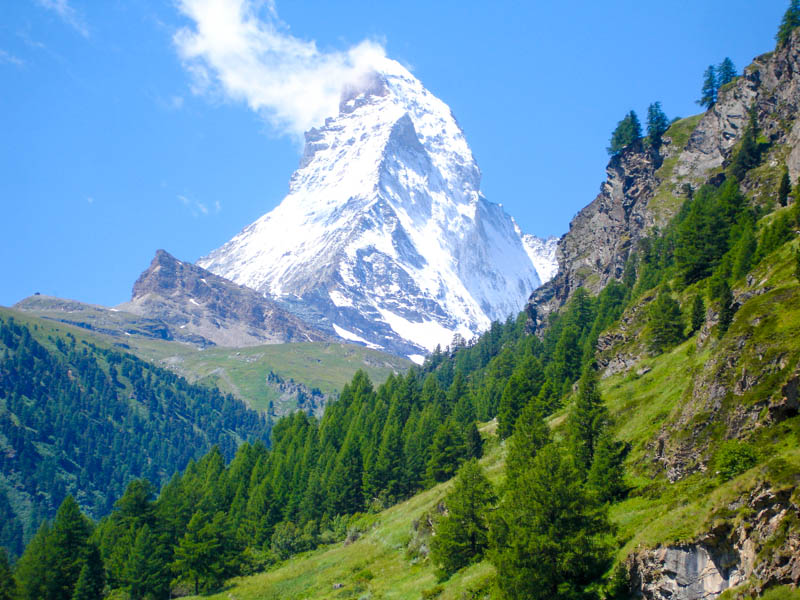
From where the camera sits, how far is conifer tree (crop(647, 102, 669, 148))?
160m

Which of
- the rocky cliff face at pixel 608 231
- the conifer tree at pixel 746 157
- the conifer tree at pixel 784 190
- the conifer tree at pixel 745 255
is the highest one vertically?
the rocky cliff face at pixel 608 231

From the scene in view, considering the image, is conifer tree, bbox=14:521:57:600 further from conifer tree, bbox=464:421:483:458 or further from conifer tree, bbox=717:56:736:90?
conifer tree, bbox=717:56:736:90

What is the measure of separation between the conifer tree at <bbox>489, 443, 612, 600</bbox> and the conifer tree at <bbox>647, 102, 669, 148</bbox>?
460 feet

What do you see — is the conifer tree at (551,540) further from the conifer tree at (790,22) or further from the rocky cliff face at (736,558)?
the conifer tree at (790,22)

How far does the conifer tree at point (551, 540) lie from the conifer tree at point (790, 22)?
126095 millimetres

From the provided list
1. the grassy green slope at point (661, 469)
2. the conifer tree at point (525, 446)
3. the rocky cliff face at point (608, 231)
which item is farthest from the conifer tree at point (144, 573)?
the rocky cliff face at point (608, 231)

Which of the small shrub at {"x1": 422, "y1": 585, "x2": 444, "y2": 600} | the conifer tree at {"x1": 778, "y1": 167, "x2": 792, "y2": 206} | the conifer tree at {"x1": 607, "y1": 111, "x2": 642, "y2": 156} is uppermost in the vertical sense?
the conifer tree at {"x1": 607, "y1": 111, "x2": 642, "y2": 156}

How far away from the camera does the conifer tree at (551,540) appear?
34.2 metres

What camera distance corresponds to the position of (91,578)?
7944 centimetres

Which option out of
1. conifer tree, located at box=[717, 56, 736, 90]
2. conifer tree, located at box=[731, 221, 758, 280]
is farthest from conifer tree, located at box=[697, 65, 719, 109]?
conifer tree, located at box=[731, 221, 758, 280]

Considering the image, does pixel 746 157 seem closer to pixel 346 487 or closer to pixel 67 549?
pixel 346 487

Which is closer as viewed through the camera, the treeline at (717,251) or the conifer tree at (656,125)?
the treeline at (717,251)

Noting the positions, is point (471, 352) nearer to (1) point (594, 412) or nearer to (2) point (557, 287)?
(2) point (557, 287)

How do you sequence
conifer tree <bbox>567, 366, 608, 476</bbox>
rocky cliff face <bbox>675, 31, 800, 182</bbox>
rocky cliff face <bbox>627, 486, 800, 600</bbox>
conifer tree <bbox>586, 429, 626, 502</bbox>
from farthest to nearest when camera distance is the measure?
rocky cliff face <bbox>675, 31, 800, 182</bbox> < conifer tree <bbox>567, 366, 608, 476</bbox> < conifer tree <bbox>586, 429, 626, 502</bbox> < rocky cliff face <bbox>627, 486, 800, 600</bbox>
